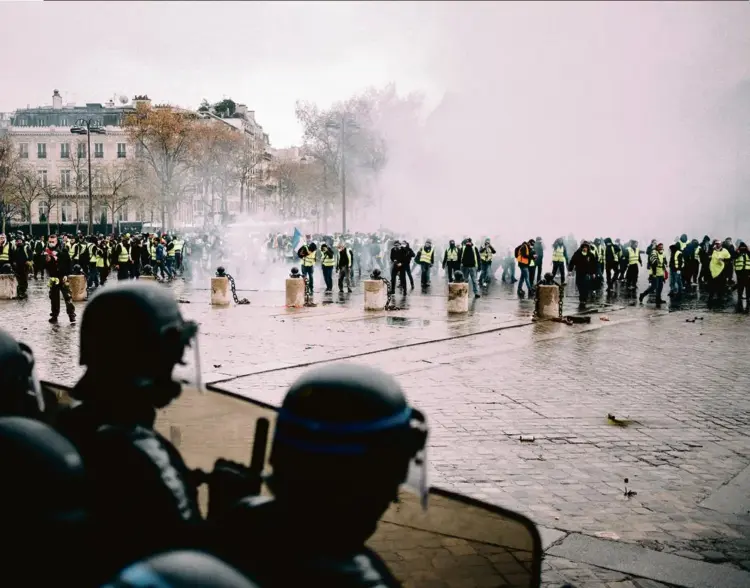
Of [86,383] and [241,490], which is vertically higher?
[86,383]

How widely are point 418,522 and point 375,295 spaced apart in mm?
15680

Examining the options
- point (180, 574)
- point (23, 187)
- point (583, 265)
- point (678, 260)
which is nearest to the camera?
point (180, 574)

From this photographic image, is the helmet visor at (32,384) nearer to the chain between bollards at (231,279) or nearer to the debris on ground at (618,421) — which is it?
the debris on ground at (618,421)

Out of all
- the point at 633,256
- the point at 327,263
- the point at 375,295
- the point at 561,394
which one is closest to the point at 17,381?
the point at 561,394

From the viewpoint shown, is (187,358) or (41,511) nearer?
(41,511)

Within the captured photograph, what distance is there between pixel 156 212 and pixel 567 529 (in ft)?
262

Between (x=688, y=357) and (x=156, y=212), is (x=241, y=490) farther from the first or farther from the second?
(x=156, y=212)

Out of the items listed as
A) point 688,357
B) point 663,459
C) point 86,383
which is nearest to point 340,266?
point 688,357

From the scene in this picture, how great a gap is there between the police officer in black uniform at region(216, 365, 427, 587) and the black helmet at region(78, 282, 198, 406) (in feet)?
2.56

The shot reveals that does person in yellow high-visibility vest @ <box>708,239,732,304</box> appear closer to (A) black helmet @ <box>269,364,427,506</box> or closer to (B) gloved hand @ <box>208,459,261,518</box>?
(B) gloved hand @ <box>208,459,261,518</box>

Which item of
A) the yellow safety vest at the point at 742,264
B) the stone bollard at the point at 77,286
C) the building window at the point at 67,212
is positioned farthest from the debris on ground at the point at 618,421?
the building window at the point at 67,212

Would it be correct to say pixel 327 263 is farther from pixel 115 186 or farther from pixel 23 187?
pixel 23 187

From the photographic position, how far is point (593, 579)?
4.15 m

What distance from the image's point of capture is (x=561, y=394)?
8812 millimetres
